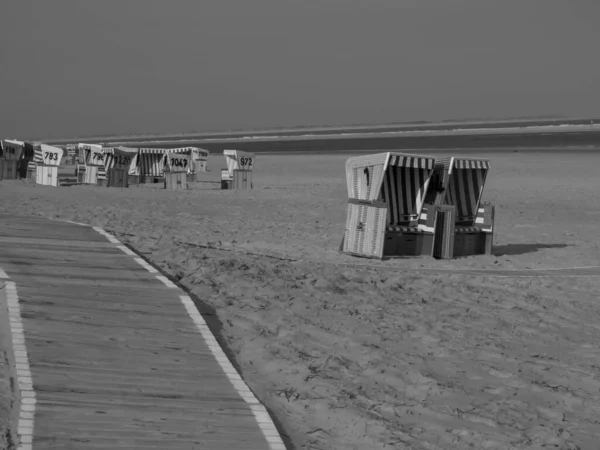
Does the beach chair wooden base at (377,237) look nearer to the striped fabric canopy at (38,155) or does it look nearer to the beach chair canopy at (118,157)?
the striped fabric canopy at (38,155)

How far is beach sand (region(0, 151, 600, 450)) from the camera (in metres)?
7.16

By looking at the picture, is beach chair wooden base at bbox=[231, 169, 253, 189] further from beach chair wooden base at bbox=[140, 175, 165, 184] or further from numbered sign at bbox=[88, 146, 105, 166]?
numbered sign at bbox=[88, 146, 105, 166]

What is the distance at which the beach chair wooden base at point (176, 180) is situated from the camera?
3559 centimetres

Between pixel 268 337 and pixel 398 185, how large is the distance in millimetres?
9245

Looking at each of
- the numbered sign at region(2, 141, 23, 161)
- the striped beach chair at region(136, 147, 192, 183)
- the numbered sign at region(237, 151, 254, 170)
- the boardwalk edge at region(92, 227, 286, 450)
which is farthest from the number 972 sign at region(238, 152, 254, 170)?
the boardwalk edge at region(92, 227, 286, 450)

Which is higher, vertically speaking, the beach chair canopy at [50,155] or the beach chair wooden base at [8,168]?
the beach chair canopy at [50,155]

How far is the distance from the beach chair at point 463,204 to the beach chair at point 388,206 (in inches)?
10.6

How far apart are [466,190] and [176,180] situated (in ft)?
62.4

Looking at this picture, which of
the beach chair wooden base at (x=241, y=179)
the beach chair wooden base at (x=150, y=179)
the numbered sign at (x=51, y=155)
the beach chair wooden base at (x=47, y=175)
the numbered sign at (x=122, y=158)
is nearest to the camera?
the beach chair wooden base at (x=47, y=175)

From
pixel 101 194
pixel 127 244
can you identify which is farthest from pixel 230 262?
pixel 101 194

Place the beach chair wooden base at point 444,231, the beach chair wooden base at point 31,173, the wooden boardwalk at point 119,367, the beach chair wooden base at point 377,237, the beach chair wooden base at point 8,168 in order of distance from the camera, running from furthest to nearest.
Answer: the beach chair wooden base at point 31,173, the beach chair wooden base at point 8,168, the beach chair wooden base at point 444,231, the beach chair wooden base at point 377,237, the wooden boardwalk at point 119,367

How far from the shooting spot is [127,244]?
13.0 metres

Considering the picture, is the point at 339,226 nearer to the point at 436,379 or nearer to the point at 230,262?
the point at 230,262

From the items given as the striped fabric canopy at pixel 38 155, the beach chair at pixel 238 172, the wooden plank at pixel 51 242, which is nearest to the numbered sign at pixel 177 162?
the beach chair at pixel 238 172
